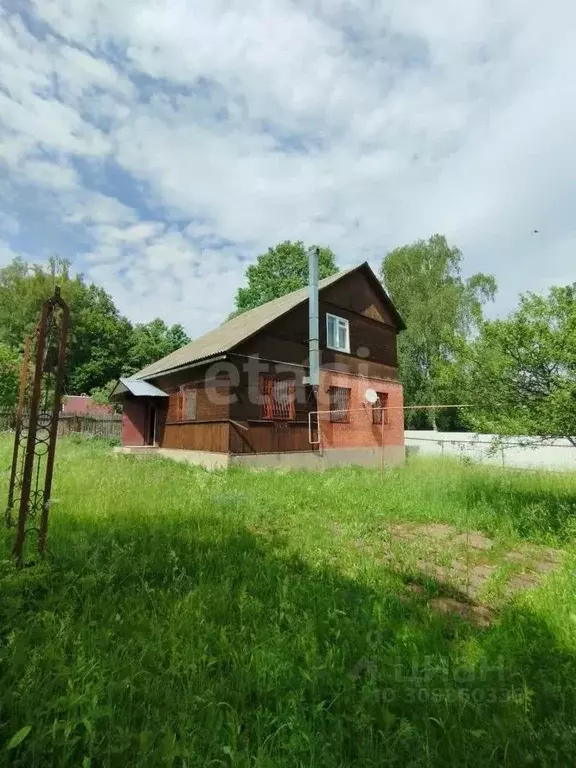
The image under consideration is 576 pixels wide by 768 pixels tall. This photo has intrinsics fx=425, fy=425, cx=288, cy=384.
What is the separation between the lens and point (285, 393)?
45.5ft

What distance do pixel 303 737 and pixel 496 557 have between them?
4042mm

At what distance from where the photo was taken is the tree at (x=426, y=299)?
26891mm

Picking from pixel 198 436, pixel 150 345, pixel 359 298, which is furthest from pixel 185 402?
pixel 150 345

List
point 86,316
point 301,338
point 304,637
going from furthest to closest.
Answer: point 86,316 < point 301,338 < point 304,637

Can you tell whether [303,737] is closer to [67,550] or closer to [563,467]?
[67,550]

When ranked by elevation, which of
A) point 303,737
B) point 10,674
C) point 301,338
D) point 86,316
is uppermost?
point 86,316

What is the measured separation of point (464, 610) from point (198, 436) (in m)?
11.0

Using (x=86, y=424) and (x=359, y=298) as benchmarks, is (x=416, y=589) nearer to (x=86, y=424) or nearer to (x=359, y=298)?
(x=359, y=298)

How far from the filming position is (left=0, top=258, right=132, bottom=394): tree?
A: 1480 inches

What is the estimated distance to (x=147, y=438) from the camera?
17.3 meters

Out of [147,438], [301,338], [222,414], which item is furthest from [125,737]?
[147,438]

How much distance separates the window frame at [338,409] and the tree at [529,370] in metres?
8.36

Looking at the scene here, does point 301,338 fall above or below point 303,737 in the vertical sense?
above

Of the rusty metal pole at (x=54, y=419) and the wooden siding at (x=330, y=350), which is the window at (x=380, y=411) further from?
the rusty metal pole at (x=54, y=419)
